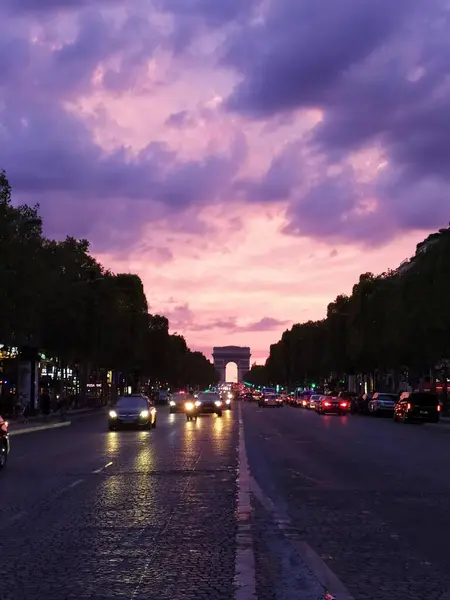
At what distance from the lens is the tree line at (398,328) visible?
173 ft

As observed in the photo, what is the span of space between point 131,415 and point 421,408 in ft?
65.5

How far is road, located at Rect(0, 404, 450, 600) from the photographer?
8445 mm

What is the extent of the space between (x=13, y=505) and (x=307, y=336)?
13900cm

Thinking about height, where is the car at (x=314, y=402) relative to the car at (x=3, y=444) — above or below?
above

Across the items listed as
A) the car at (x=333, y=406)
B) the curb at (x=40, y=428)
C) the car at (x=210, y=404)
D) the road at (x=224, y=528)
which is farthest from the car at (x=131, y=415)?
the car at (x=333, y=406)

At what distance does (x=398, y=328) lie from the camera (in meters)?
63.8

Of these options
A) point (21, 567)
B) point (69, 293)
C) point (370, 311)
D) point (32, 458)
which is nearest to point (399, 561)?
point (21, 567)

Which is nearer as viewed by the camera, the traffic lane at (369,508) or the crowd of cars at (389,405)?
the traffic lane at (369,508)

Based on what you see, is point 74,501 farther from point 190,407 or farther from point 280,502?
point 190,407

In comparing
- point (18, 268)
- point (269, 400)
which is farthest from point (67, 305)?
point (269, 400)

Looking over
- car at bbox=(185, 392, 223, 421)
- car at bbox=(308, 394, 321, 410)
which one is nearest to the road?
car at bbox=(185, 392, 223, 421)

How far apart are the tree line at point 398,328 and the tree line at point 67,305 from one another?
71.7ft

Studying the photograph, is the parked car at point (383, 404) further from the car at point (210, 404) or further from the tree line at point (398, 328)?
the car at point (210, 404)

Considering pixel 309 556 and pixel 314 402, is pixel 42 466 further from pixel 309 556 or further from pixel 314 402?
pixel 314 402
